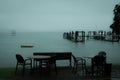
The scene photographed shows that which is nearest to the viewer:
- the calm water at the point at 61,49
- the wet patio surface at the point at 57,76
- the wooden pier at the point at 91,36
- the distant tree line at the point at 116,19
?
the wet patio surface at the point at 57,76

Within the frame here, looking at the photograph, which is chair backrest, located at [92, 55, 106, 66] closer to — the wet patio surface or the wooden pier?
the wet patio surface

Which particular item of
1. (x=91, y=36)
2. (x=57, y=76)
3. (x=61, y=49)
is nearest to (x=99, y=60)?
(x=57, y=76)

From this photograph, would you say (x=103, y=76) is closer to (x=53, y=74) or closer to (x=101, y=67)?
(x=101, y=67)

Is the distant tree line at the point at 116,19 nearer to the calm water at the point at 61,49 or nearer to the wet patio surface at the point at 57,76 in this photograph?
the wet patio surface at the point at 57,76

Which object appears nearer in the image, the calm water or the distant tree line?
the distant tree line

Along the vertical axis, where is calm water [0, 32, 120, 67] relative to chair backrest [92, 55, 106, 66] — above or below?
below

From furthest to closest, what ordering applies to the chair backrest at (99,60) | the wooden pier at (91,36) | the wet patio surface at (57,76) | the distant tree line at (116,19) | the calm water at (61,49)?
the wooden pier at (91,36) → the calm water at (61,49) → the distant tree line at (116,19) → the chair backrest at (99,60) → the wet patio surface at (57,76)

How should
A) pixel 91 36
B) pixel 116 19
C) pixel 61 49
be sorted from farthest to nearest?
pixel 91 36, pixel 61 49, pixel 116 19

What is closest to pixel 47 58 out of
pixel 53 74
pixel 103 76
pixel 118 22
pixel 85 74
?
pixel 53 74

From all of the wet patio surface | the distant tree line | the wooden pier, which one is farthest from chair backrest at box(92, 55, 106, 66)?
the wooden pier

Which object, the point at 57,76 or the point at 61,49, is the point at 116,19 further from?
the point at 61,49

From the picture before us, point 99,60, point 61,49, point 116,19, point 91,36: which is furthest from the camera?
point 91,36

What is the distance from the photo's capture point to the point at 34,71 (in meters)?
9.28

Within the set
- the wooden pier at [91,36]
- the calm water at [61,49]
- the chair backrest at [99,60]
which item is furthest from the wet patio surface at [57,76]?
the wooden pier at [91,36]
